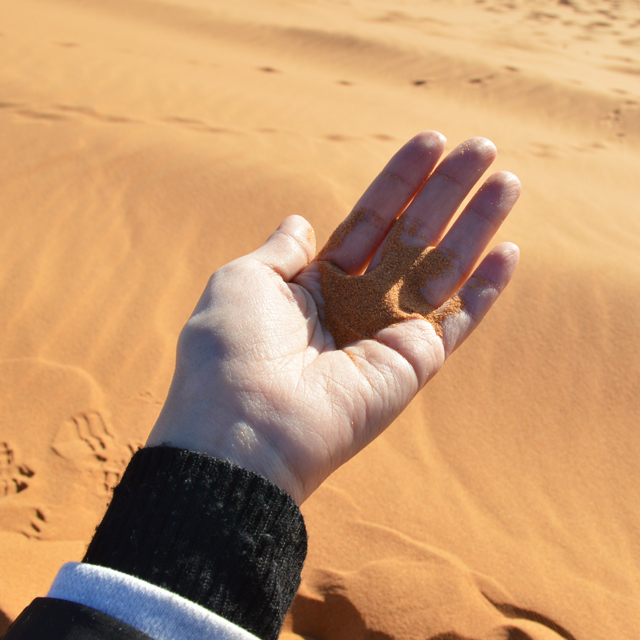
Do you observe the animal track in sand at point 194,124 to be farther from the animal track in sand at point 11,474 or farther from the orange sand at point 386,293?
the animal track in sand at point 11,474

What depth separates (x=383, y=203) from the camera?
6.81 feet

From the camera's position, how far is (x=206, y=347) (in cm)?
144

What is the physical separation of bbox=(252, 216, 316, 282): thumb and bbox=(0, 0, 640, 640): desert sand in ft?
2.58

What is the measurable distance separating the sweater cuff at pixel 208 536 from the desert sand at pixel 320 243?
1.71ft

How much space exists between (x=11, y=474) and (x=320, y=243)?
6.21ft

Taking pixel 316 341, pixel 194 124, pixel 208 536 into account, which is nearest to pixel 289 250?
pixel 316 341

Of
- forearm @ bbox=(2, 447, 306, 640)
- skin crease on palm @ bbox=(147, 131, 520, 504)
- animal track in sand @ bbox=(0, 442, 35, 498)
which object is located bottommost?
animal track in sand @ bbox=(0, 442, 35, 498)

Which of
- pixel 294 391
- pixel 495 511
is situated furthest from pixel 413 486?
pixel 294 391

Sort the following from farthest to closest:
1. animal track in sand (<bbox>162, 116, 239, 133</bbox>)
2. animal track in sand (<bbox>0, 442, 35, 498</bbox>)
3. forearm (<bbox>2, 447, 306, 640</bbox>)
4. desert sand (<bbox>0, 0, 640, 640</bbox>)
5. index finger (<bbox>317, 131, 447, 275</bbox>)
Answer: animal track in sand (<bbox>162, 116, 239, 133</bbox>)
index finger (<bbox>317, 131, 447, 275</bbox>)
animal track in sand (<bbox>0, 442, 35, 498</bbox>)
desert sand (<bbox>0, 0, 640, 640</bbox>)
forearm (<bbox>2, 447, 306, 640</bbox>)

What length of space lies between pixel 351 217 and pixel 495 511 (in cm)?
129

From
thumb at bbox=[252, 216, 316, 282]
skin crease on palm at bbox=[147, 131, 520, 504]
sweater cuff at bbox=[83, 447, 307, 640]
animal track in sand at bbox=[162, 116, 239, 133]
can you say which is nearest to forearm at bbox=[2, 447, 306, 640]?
sweater cuff at bbox=[83, 447, 307, 640]

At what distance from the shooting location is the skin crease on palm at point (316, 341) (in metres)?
1.34

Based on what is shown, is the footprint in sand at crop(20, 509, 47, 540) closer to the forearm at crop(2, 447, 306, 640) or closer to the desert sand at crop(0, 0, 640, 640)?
the desert sand at crop(0, 0, 640, 640)

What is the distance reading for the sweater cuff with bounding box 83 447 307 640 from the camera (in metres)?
1.04
